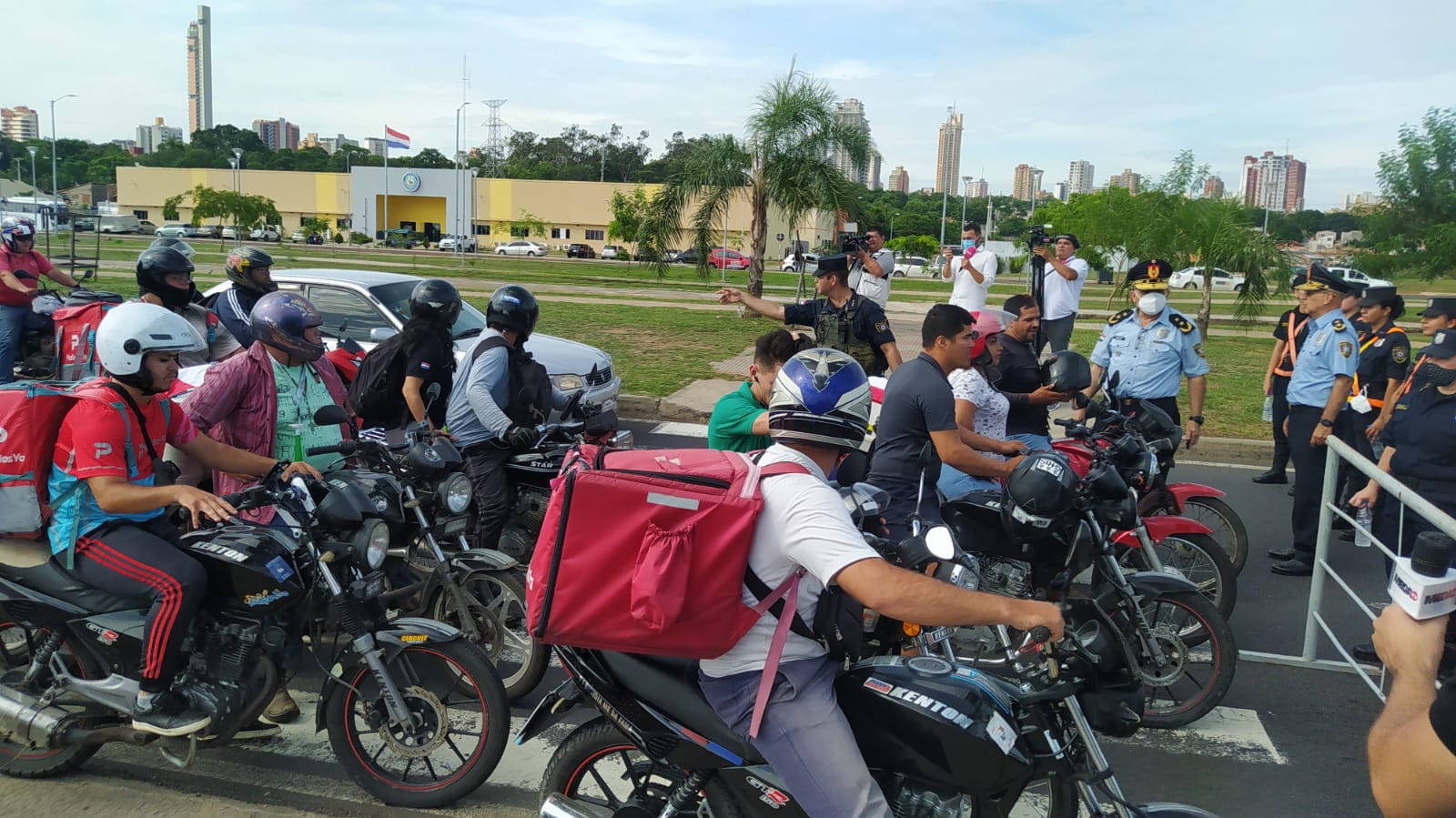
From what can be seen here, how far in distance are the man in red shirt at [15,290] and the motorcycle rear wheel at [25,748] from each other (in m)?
7.05

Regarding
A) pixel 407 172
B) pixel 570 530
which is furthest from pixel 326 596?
pixel 407 172

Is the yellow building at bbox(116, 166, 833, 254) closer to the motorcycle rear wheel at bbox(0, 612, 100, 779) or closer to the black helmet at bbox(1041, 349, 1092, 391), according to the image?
the black helmet at bbox(1041, 349, 1092, 391)

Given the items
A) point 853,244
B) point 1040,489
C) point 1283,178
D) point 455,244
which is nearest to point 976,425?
point 1040,489

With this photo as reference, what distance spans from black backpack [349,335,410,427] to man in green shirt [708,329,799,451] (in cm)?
215

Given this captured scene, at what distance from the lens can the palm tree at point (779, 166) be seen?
21.8 meters

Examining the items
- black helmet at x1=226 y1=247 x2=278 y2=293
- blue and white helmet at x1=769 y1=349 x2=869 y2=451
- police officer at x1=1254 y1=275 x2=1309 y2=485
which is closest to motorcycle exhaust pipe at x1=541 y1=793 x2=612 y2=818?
blue and white helmet at x1=769 y1=349 x2=869 y2=451

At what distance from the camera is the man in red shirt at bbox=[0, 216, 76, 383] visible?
1011cm

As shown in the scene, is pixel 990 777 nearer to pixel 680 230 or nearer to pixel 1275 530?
pixel 1275 530

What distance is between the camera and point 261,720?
4664 mm

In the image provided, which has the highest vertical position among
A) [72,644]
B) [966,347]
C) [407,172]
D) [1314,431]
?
[407,172]

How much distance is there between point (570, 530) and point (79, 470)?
228cm

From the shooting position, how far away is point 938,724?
2771mm

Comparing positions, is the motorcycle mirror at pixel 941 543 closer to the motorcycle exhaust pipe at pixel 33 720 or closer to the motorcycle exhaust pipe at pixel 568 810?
the motorcycle exhaust pipe at pixel 568 810

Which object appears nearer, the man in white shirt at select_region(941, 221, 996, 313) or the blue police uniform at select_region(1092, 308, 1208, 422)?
the blue police uniform at select_region(1092, 308, 1208, 422)
